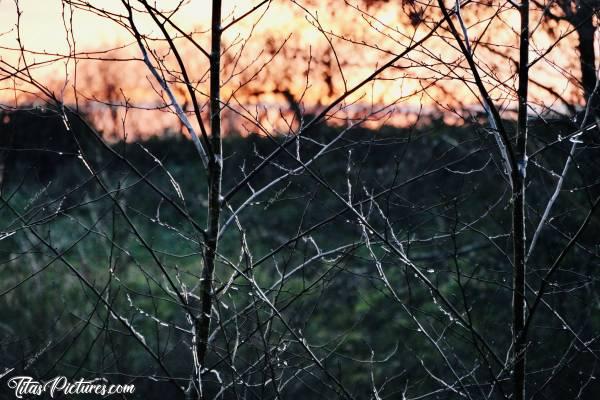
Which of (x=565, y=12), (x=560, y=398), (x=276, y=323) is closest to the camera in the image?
(x=565, y=12)

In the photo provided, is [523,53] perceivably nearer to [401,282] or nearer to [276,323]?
[276,323]

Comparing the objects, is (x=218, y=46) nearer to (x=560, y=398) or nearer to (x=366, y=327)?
(x=560, y=398)

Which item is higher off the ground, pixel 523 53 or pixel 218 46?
pixel 218 46

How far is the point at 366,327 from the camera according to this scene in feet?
41.9

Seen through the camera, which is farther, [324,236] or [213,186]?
[324,236]

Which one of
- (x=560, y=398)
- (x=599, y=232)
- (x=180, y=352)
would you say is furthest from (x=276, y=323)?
(x=599, y=232)

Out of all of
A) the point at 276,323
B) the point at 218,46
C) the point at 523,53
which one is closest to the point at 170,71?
the point at 218,46

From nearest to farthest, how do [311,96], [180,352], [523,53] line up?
[523,53]
[180,352]
[311,96]

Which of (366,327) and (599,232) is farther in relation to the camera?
(366,327)

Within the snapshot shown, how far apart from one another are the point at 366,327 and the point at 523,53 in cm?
990

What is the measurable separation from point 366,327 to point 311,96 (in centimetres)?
448

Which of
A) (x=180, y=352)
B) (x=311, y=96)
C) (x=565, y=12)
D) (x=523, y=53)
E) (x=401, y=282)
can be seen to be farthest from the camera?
(x=401, y=282)

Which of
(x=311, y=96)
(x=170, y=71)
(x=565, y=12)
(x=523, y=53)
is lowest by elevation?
(x=523, y=53)

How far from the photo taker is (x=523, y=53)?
3.28 m
